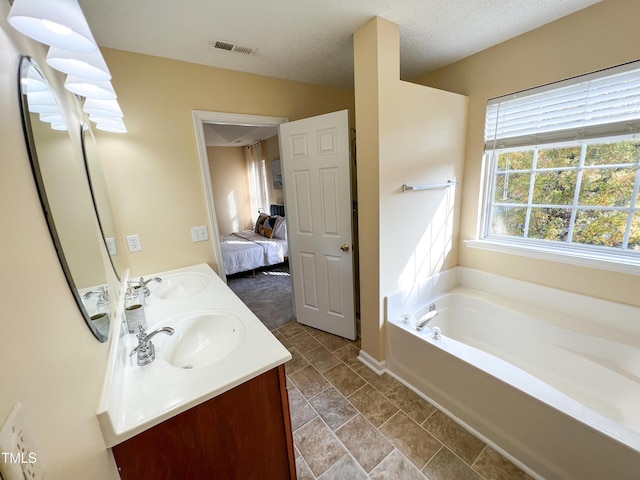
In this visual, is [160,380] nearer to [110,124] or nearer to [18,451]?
[18,451]

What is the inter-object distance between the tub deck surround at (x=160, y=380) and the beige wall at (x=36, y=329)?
8cm

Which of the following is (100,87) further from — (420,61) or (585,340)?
(585,340)

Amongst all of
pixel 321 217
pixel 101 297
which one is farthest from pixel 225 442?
pixel 321 217

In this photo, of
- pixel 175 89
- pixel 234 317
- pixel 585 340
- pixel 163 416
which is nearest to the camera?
pixel 163 416

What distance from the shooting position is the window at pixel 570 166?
1580 mm

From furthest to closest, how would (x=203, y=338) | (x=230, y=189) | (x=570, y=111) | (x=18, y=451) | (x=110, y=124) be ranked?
1. (x=230, y=189)
2. (x=570, y=111)
3. (x=110, y=124)
4. (x=203, y=338)
5. (x=18, y=451)

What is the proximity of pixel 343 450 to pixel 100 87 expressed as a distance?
2.09 metres

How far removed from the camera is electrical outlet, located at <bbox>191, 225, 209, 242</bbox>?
2.14 m

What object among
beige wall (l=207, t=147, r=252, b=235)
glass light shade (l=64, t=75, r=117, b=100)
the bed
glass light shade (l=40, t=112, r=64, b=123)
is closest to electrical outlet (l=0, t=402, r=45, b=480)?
glass light shade (l=40, t=112, r=64, b=123)

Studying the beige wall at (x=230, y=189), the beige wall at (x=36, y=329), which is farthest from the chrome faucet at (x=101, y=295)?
the beige wall at (x=230, y=189)

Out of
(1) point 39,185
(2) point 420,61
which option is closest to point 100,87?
(1) point 39,185

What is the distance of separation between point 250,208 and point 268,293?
328cm

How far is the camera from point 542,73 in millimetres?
1778

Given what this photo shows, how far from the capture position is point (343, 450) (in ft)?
4.76
